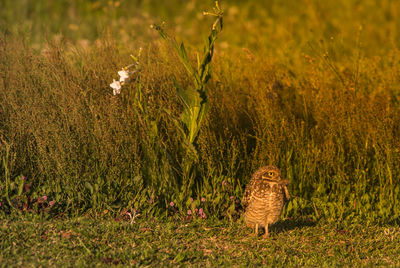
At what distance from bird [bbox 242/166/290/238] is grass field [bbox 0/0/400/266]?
0.71 ft

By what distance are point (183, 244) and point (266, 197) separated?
2.70 feet

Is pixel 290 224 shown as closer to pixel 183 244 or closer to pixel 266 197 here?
pixel 266 197

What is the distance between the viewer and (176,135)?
586 centimetres

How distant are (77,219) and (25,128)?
1.18 meters

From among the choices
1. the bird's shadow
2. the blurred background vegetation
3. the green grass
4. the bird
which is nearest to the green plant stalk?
the blurred background vegetation

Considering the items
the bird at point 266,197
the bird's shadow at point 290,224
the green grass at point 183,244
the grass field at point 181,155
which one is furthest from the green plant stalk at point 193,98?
the bird's shadow at point 290,224

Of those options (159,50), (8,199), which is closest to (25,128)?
(8,199)

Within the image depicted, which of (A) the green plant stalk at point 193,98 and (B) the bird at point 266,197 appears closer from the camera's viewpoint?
(B) the bird at point 266,197

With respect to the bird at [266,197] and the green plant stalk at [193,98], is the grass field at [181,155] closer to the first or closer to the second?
the green plant stalk at [193,98]

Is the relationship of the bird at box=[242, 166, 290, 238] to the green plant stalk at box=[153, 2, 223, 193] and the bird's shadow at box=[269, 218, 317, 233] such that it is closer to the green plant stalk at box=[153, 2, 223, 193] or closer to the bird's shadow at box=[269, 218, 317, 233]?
the bird's shadow at box=[269, 218, 317, 233]

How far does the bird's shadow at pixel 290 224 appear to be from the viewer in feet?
17.3

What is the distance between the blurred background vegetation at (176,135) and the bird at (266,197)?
0.62m

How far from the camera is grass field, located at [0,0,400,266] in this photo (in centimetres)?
469

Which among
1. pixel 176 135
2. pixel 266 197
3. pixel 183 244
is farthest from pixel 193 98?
pixel 183 244
